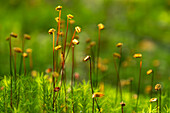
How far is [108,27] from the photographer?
521 centimetres

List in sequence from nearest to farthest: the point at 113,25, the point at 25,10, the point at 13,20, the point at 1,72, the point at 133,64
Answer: the point at 1,72, the point at 133,64, the point at 13,20, the point at 25,10, the point at 113,25

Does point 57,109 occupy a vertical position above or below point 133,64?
below

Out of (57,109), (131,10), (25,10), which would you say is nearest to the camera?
(57,109)

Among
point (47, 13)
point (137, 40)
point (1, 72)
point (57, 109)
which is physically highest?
point (47, 13)

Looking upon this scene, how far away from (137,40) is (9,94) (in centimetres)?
400

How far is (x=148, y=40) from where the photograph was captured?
5.02 metres

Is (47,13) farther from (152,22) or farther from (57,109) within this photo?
(57,109)

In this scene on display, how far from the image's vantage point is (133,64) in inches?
142

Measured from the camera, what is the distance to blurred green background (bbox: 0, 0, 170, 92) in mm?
3703

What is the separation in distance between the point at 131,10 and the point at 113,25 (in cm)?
55

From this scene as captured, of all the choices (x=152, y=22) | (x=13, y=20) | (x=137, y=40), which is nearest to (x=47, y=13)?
(x=13, y=20)

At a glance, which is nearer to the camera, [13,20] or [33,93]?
[33,93]

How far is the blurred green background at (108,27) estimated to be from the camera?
3.70 metres

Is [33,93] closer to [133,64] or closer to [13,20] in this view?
[133,64]
